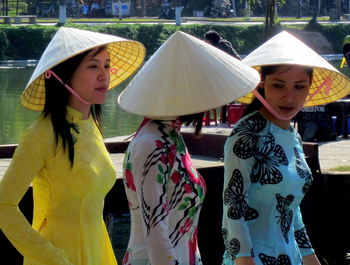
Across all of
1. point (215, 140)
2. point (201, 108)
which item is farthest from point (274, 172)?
point (215, 140)

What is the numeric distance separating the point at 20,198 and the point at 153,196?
502 mm

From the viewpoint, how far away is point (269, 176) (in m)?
3.37

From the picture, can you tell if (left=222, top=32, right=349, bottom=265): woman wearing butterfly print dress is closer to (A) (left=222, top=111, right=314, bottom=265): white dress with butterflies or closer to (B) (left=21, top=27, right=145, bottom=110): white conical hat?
(A) (left=222, top=111, right=314, bottom=265): white dress with butterflies

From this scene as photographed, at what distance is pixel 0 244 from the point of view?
6.30 meters

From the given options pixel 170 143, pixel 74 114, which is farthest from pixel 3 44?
pixel 170 143

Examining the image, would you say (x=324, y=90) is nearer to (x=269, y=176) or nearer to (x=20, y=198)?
(x=269, y=176)

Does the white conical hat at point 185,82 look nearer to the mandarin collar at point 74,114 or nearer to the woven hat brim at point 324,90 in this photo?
the mandarin collar at point 74,114

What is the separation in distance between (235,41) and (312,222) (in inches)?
1281

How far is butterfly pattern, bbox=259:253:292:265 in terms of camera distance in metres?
3.37

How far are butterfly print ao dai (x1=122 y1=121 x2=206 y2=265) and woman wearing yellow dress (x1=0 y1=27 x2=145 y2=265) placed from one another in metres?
0.31

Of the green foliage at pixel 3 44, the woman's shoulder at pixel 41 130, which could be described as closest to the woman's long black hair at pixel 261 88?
the woman's shoulder at pixel 41 130

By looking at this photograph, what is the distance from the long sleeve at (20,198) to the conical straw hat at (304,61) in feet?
2.88

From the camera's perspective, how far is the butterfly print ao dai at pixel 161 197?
120 inches

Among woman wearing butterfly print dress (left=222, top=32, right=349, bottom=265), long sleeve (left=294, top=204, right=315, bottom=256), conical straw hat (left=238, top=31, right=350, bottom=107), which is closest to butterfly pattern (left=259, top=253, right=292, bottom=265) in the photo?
woman wearing butterfly print dress (left=222, top=32, right=349, bottom=265)
